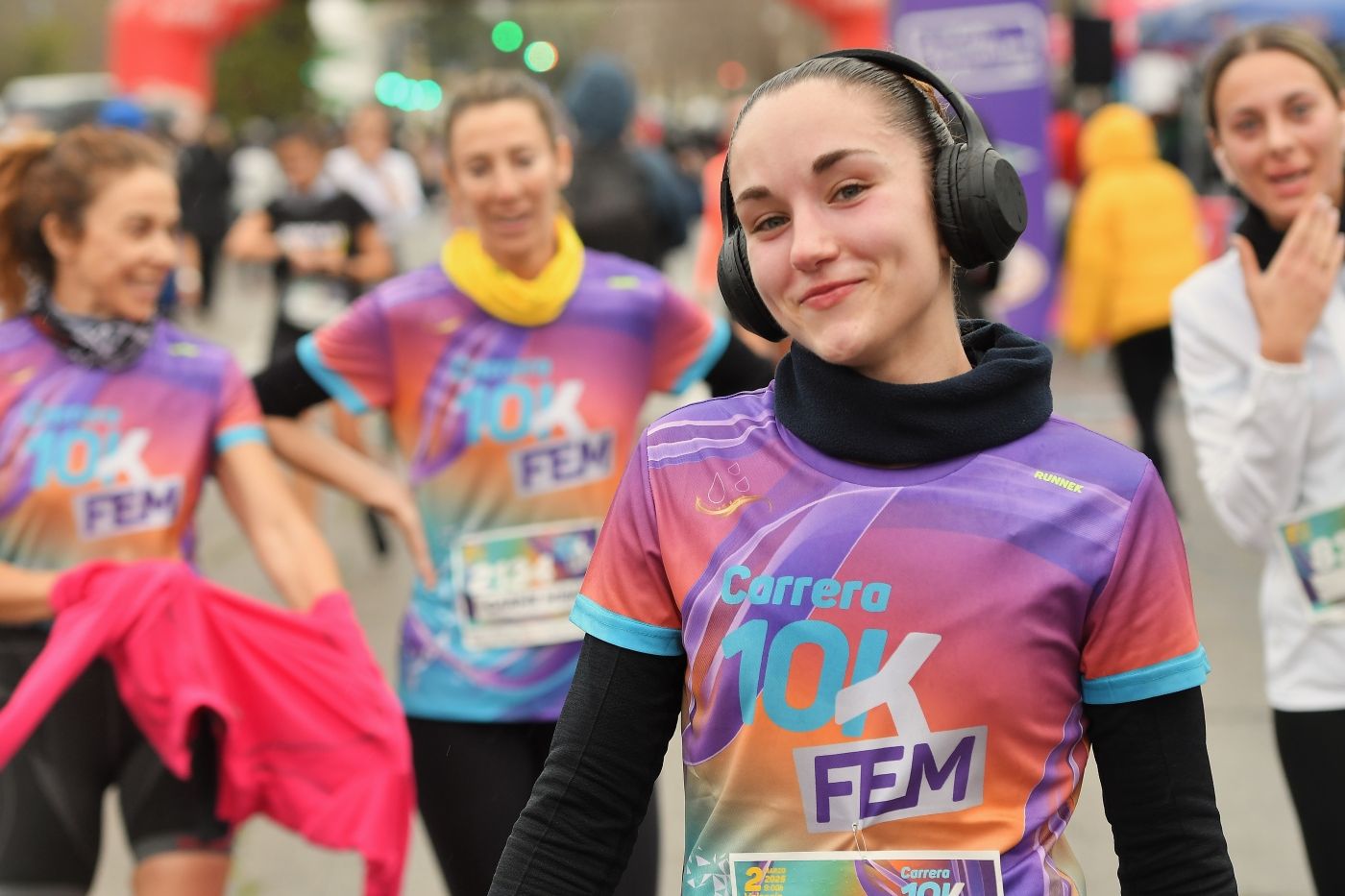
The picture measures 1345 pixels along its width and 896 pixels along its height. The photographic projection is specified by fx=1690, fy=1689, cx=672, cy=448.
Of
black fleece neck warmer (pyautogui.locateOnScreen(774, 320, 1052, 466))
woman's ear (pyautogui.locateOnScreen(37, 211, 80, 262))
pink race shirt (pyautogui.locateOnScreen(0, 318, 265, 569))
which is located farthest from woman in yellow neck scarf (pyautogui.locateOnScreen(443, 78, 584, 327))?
black fleece neck warmer (pyautogui.locateOnScreen(774, 320, 1052, 466))

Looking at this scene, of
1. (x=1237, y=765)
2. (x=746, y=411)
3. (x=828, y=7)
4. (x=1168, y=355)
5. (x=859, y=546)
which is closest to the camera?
(x=859, y=546)

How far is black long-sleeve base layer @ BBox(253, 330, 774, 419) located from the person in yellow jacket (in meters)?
5.25

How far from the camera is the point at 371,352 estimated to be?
371 cm

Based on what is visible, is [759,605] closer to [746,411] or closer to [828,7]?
[746,411]

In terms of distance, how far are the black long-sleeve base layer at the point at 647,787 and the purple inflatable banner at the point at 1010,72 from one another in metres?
9.82

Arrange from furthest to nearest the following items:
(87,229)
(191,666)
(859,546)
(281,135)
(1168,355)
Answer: (281,135) → (1168,355) → (87,229) → (191,666) → (859,546)

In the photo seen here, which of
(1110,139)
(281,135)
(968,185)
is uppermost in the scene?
(281,135)

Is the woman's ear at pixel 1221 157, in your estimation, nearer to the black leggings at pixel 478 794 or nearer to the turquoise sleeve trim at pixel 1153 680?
the black leggings at pixel 478 794

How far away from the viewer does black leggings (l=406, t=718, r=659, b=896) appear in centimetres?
318

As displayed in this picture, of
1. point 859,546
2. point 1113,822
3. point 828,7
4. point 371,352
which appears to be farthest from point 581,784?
point 828,7

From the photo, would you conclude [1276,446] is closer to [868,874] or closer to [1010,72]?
[868,874]

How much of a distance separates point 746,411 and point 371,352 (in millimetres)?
2016

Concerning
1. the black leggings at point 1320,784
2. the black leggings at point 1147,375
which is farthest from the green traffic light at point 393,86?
the black leggings at point 1320,784

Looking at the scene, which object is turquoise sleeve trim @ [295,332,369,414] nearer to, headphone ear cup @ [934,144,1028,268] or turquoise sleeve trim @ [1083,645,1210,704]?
headphone ear cup @ [934,144,1028,268]
